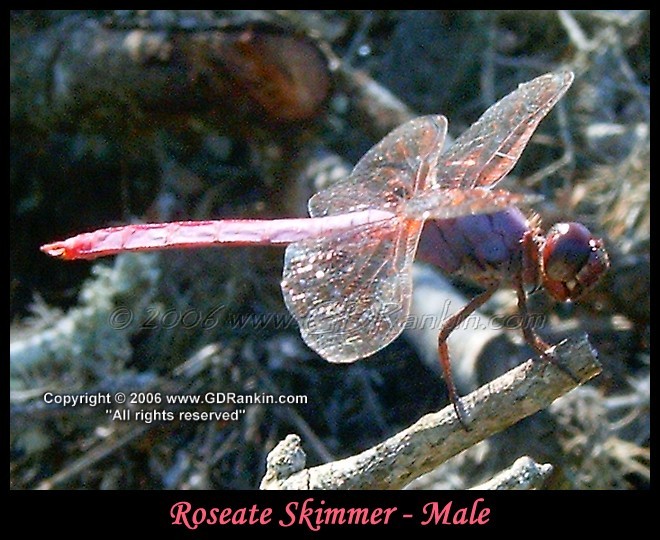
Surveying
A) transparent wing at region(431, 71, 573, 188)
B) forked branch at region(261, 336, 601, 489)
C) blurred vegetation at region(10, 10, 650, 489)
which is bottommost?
blurred vegetation at region(10, 10, 650, 489)

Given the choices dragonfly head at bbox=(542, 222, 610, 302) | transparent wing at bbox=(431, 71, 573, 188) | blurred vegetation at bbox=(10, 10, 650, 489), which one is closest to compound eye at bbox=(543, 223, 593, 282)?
→ dragonfly head at bbox=(542, 222, 610, 302)

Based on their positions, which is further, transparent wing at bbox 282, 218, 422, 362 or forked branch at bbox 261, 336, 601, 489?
transparent wing at bbox 282, 218, 422, 362

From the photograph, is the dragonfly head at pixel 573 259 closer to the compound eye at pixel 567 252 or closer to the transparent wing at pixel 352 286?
the compound eye at pixel 567 252

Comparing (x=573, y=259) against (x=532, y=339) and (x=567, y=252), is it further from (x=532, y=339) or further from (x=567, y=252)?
(x=532, y=339)

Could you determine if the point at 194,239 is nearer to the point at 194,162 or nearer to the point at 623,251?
the point at 194,162

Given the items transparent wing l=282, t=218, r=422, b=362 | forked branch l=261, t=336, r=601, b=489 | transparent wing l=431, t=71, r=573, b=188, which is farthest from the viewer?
transparent wing l=431, t=71, r=573, b=188

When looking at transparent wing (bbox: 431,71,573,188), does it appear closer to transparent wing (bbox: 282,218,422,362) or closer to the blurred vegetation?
transparent wing (bbox: 282,218,422,362)

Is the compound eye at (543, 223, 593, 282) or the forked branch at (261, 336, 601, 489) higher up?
the compound eye at (543, 223, 593, 282)

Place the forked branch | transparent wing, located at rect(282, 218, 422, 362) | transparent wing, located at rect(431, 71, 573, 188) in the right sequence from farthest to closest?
transparent wing, located at rect(431, 71, 573, 188) < transparent wing, located at rect(282, 218, 422, 362) < the forked branch
